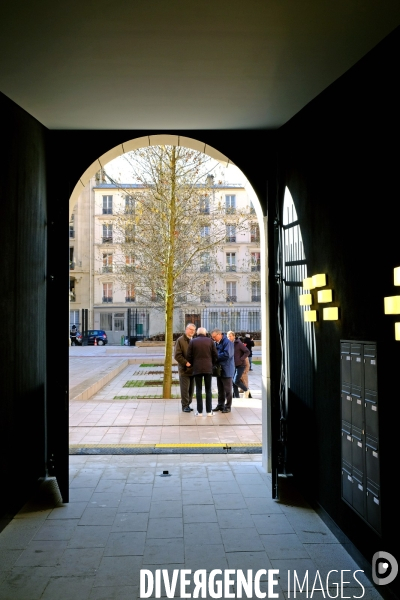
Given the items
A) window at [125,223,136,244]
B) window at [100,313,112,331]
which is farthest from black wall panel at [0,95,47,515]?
window at [100,313,112,331]

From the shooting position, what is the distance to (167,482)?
6953mm

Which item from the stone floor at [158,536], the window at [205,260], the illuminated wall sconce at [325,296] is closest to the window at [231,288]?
the window at [205,260]

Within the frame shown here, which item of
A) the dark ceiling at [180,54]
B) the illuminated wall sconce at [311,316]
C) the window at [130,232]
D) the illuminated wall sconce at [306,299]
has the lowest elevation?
the illuminated wall sconce at [311,316]

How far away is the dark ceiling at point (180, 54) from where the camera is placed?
161 inches

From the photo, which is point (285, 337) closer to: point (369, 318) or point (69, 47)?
point (369, 318)

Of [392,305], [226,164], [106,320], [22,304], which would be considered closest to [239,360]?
[226,164]

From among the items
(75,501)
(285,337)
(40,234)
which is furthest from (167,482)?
(40,234)

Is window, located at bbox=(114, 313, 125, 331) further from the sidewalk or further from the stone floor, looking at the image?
the stone floor

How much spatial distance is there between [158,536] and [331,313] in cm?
260

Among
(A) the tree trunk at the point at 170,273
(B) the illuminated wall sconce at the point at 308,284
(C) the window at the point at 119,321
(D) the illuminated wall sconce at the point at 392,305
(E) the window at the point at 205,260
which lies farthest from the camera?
(C) the window at the point at 119,321

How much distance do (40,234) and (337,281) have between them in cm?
356

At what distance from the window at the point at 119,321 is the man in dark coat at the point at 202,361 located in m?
39.1

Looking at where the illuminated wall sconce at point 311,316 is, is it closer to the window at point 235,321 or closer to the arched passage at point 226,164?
the arched passage at point 226,164

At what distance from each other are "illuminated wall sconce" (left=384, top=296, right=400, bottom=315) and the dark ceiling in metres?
2.03
